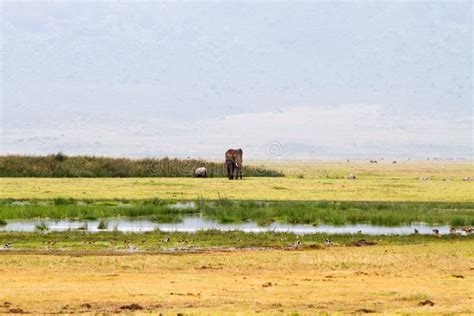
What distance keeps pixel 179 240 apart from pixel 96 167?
43.4 m

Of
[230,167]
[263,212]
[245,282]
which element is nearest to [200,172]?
[230,167]

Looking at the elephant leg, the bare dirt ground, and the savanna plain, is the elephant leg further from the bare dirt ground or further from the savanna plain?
the bare dirt ground

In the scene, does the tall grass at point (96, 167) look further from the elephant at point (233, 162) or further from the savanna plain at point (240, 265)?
the savanna plain at point (240, 265)

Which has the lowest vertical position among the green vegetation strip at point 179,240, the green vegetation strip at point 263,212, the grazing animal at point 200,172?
the green vegetation strip at point 179,240

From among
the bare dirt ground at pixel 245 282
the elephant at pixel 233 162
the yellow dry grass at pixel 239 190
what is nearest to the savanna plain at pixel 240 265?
the bare dirt ground at pixel 245 282

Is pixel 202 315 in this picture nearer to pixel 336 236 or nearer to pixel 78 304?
pixel 78 304

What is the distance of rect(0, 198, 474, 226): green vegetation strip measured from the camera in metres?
32.5

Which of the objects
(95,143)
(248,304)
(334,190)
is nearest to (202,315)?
(248,304)

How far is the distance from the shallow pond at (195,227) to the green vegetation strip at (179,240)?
1437 mm

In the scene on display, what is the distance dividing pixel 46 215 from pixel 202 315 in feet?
65.4

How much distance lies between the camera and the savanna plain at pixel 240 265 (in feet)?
51.6

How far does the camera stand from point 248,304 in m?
15.6

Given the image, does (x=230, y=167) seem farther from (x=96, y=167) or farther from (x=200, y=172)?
(x=96, y=167)

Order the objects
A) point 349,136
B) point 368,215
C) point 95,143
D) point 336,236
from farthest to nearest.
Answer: point 349,136
point 95,143
point 368,215
point 336,236
